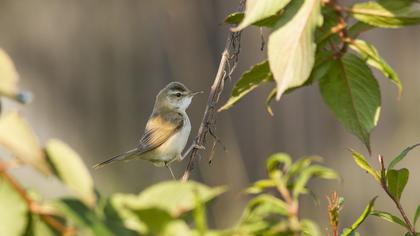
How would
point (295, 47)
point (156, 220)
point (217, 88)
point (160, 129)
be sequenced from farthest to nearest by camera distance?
1. point (160, 129)
2. point (217, 88)
3. point (295, 47)
4. point (156, 220)

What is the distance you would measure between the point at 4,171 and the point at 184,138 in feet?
12.6

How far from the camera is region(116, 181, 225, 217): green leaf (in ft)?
1.93

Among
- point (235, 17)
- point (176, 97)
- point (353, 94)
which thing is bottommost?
point (353, 94)

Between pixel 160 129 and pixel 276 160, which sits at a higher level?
pixel 160 129

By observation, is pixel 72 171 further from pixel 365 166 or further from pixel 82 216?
pixel 365 166

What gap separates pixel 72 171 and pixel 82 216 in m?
0.04

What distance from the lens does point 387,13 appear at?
34.2 inches

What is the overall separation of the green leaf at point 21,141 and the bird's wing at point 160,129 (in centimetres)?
380

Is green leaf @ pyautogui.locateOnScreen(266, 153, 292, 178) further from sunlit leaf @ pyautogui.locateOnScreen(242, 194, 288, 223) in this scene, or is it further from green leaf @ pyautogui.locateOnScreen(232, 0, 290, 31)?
green leaf @ pyautogui.locateOnScreen(232, 0, 290, 31)

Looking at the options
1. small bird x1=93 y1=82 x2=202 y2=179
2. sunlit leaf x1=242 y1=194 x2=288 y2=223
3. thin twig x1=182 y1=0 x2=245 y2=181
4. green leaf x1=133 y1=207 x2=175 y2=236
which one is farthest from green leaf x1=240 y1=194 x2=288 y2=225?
small bird x1=93 y1=82 x2=202 y2=179

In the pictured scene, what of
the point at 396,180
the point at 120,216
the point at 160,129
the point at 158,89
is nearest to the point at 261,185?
the point at 120,216

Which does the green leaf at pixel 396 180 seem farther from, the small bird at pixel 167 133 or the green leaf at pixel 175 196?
the small bird at pixel 167 133

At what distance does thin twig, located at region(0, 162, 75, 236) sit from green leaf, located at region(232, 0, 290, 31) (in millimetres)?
300

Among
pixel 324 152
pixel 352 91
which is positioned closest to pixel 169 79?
Answer: pixel 324 152
